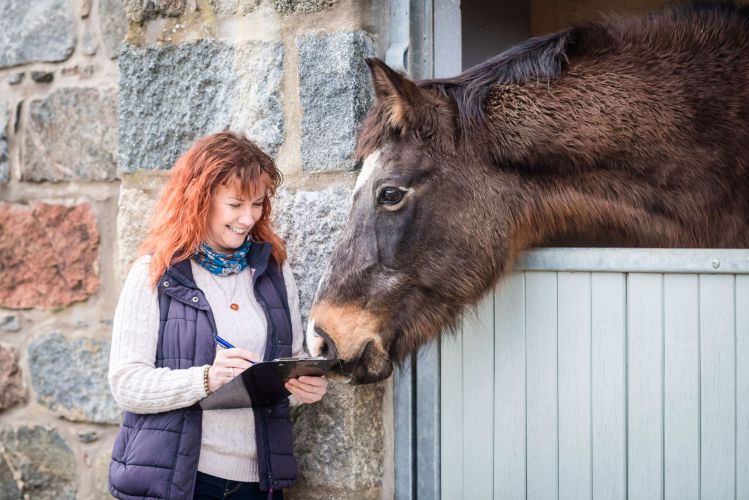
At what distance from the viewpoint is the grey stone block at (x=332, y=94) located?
249 cm

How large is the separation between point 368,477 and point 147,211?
117cm

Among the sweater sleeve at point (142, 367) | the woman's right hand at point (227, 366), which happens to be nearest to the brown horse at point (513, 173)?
the woman's right hand at point (227, 366)

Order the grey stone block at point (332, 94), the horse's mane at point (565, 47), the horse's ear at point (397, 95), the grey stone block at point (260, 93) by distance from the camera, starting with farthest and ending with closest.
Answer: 1. the grey stone block at point (260, 93)
2. the grey stone block at point (332, 94)
3. the horse's mane at point (565, 47)
4. the horse's ear at point (397, 95)

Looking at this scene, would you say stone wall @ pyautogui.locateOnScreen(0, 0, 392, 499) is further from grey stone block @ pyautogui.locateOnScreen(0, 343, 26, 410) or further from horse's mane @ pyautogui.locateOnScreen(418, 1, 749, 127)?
horse's mane @ pyautogui.locateOnScreen(418, 1, 749, 127)

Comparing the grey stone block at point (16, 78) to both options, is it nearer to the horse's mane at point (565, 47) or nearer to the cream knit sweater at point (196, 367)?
the cream knit sweater at point (196, 367)

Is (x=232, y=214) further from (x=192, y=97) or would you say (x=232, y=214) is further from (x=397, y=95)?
(x=192, y=97)

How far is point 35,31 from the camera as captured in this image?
3.13m

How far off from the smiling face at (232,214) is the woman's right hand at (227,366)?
35 centimetres

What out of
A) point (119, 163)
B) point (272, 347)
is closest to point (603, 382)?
point (272, 347)

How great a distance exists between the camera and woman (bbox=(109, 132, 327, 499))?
200 cm

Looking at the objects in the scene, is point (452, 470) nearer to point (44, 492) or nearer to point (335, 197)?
point (335, 197)

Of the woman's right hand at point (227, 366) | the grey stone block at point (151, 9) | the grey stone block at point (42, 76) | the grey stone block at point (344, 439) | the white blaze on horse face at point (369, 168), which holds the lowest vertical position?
the grey stone block at point (344, 439)

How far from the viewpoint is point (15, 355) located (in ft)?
10.3

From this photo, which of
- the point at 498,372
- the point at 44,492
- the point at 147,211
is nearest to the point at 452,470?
the point at 498,372
